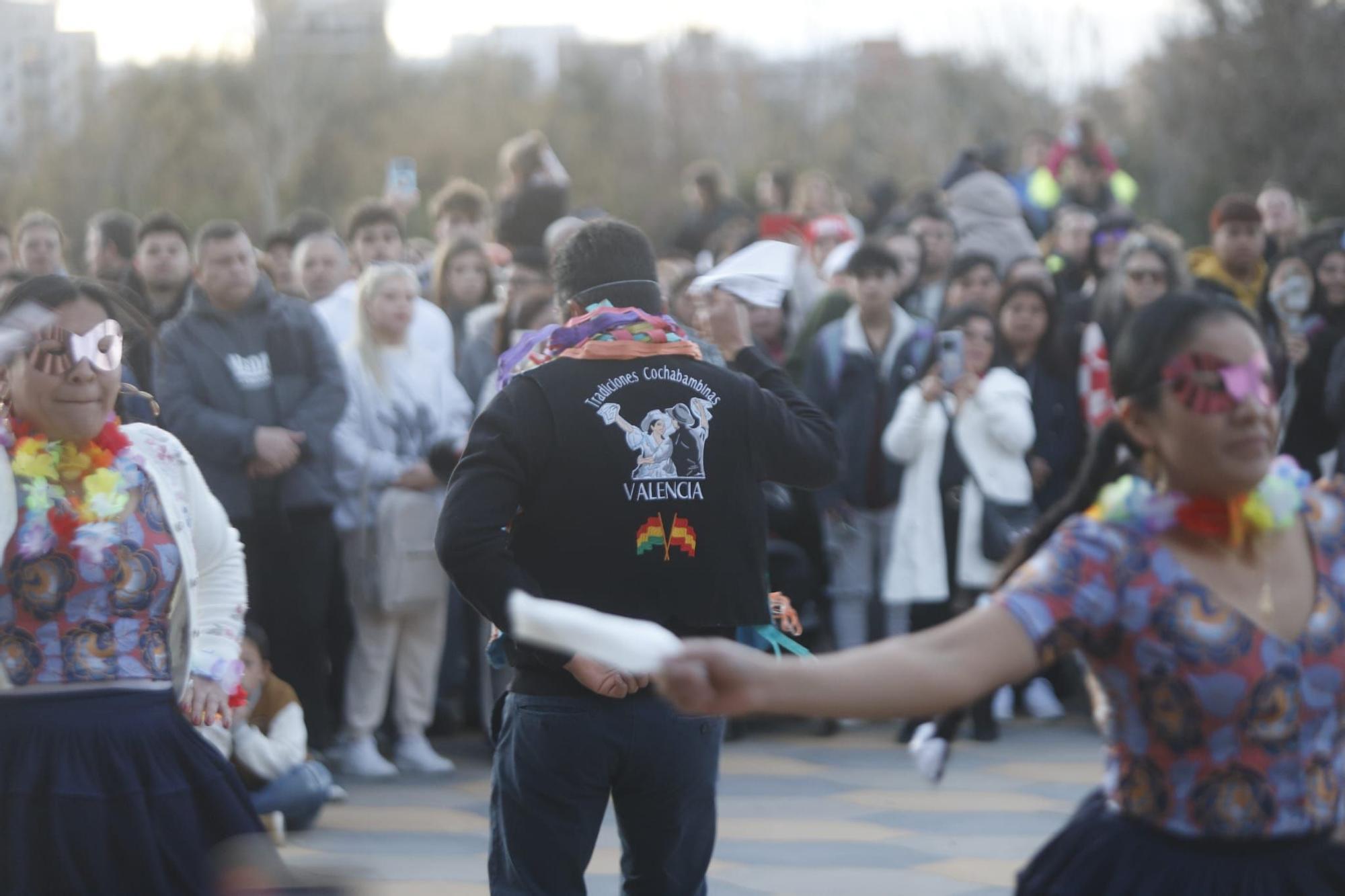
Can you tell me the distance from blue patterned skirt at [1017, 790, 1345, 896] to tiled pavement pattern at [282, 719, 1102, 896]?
10.8ft

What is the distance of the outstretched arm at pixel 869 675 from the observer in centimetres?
263

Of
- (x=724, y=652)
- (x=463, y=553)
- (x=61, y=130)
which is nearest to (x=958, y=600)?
(x=463, y=553)

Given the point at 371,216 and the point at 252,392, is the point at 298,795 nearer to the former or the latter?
the point at 252,392

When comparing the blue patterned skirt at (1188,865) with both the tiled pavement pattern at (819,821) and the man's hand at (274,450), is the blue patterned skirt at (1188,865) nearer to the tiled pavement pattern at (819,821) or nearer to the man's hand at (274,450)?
the tiled pavement pattern at (819,821)

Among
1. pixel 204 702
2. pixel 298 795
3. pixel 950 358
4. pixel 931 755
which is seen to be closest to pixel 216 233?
pixel 298 795

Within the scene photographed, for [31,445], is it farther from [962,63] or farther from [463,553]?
[962,63]

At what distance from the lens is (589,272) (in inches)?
176

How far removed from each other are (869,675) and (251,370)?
18.2 feet

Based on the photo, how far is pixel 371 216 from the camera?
10203 millimetres

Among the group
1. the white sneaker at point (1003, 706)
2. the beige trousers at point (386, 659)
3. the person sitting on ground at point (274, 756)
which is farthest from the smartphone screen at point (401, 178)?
the person sitting on ground at point (274, 756)

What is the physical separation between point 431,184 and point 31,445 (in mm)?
42958

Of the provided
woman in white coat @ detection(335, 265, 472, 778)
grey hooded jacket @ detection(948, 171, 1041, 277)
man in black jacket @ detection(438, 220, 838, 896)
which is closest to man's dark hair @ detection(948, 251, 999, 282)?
grey hooded jacket @ detection(948, 171, 1041, 277)

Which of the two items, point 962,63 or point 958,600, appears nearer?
point 958,600

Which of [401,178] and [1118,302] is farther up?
[401,178]
